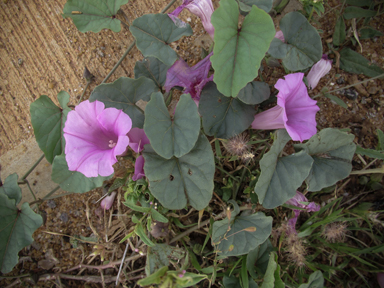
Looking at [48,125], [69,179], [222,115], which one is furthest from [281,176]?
[48,125]

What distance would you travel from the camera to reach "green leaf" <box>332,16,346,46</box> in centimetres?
202

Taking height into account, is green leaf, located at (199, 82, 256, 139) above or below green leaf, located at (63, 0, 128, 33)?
below

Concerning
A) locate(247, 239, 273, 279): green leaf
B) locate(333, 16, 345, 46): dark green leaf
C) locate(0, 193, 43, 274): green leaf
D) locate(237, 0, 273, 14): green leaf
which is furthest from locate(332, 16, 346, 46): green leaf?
locate(0, 193, 43, 274): green leaf

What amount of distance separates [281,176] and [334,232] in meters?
0.73

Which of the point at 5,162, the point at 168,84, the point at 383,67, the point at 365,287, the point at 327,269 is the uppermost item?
the point at 168,84

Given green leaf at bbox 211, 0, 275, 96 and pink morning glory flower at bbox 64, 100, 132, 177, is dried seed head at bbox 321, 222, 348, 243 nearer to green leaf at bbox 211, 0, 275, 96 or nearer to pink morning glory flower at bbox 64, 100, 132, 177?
green leaf at bbox 211, 0, 275, 96

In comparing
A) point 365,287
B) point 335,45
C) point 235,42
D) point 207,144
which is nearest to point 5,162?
point 207,144

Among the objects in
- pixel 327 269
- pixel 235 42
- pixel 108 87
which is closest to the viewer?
pixel 235 42

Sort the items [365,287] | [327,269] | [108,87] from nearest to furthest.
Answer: [108,87] → [327,269] → [365,287]

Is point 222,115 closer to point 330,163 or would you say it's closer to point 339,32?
point 330,163

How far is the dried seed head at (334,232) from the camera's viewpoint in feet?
6.04

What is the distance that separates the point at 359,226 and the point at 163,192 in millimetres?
1618

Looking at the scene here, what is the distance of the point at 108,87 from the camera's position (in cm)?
149

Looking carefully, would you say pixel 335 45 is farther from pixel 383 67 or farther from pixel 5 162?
pixel 5 162
